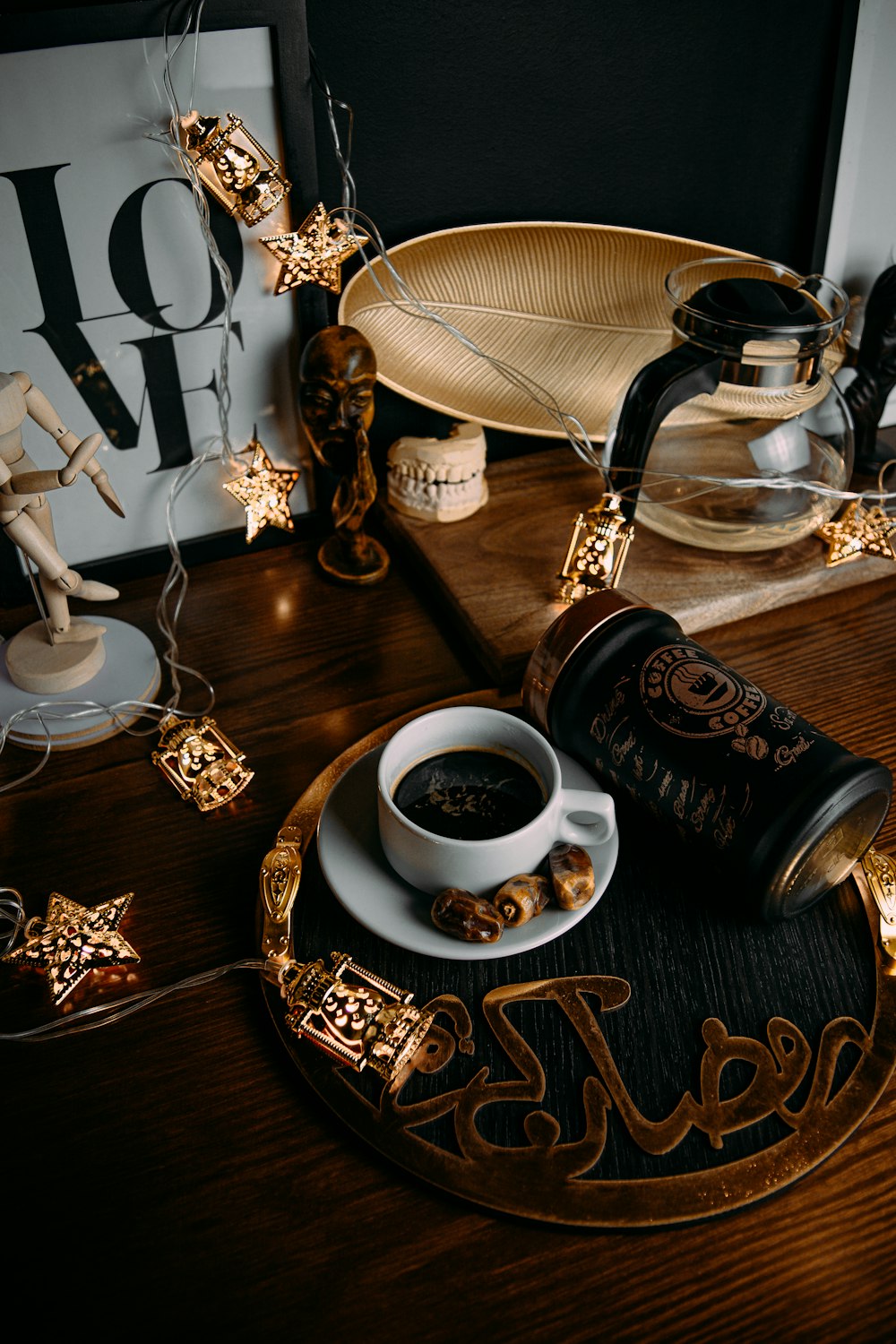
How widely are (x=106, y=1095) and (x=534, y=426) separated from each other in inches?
25.9

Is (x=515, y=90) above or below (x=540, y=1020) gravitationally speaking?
above

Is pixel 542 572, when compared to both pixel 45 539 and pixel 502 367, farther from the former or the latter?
pixel 45 539

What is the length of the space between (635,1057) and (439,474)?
0.51 metres

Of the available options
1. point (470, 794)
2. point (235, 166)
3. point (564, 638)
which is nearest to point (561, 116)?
point (235, 166)

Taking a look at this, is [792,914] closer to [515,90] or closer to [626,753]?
[626,753]

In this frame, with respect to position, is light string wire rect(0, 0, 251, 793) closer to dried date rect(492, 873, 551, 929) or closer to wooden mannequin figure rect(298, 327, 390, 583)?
wooden mannequin figure rect(298, 327, 390, 583)

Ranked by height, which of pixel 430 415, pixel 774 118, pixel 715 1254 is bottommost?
pixel 715 1254

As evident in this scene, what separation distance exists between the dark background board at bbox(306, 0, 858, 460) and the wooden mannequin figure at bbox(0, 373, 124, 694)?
325 mm

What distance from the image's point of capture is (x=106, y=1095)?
0.54 meters

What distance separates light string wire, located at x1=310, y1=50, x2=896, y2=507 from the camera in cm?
79

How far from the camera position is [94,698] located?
75cm

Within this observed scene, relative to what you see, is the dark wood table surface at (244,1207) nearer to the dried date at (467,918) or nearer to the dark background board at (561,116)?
the dried date at (467,918)

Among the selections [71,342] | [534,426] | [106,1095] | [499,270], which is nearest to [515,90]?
[499,270]


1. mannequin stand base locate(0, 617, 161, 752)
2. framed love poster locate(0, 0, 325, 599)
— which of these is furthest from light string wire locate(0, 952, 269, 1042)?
framed love poster locate(0, 0, 325, 599)
